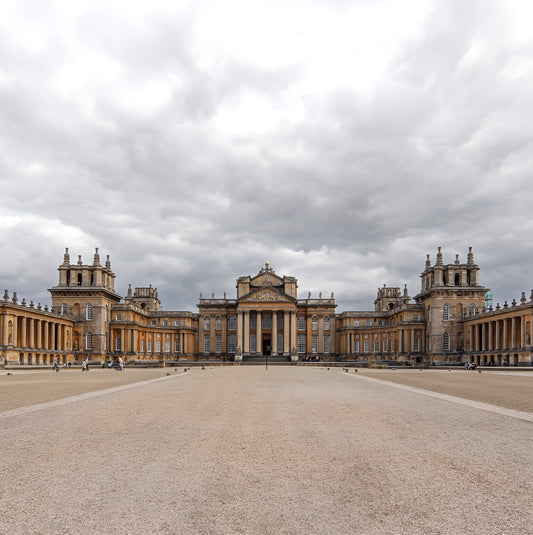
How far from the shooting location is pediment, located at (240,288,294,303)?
95000 mm

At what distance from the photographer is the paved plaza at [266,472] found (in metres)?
6.00

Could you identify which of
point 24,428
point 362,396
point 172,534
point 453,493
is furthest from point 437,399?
point 172,534

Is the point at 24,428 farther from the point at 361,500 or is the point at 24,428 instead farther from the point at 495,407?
the point at 495,407

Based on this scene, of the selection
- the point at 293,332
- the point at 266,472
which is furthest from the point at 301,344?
the point at 266,472

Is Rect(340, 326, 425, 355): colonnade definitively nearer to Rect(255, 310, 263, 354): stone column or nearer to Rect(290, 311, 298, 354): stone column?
Rect(290, 311, 298, 354): stone column

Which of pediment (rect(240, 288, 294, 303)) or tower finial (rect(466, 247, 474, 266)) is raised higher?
tower finial (rect(466, 247, 474, 266))

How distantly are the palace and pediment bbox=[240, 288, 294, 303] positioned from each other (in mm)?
190

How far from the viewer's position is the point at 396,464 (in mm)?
8594

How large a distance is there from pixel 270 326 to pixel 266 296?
668cm

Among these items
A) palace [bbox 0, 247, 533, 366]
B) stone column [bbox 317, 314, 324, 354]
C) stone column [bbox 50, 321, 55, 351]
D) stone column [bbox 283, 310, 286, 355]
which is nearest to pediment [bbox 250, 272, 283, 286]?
palace [bbox 0, 247, 533, 366]

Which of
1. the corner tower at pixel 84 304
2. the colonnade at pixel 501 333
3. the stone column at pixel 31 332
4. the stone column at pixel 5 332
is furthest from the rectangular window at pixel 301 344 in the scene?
the stone column at pixel 5 332

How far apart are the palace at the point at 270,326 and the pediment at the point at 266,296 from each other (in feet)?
0.62

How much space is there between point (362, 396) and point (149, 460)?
13270mm

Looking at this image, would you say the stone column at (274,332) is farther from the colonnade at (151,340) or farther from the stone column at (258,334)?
the colonnade at (151,340)
